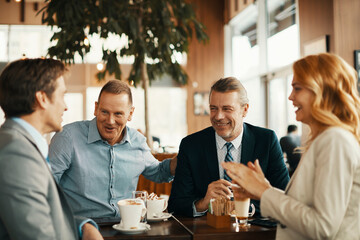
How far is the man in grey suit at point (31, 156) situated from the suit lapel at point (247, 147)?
39.7 inches

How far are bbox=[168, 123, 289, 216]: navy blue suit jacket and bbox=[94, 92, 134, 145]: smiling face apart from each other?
1.29 feet

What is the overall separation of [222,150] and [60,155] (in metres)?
0.90

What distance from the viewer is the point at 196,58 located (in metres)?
10.7

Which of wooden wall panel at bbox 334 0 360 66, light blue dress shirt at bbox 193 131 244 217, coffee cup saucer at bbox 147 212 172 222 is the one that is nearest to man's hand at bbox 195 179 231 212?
coffee cup saucer at bbox 147 212 172 222

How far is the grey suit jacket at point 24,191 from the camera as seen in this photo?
1.17 m

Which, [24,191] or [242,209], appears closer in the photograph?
[24,191]

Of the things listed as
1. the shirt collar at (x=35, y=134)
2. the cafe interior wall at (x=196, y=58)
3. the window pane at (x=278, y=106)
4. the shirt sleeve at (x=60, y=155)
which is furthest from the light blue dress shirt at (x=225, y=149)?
the cafe interior wall at (x=196, y=58)

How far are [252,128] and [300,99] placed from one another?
93 centimetres

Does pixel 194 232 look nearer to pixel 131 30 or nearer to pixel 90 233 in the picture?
pixel 90 233

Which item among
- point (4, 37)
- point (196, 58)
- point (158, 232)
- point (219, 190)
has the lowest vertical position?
point (158, 232)

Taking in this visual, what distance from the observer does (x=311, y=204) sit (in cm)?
140

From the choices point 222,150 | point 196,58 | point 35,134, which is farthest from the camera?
point 196,58

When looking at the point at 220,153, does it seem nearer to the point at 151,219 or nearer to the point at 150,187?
the point at 151,219

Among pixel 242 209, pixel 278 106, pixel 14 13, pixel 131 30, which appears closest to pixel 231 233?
pixel 242 209
